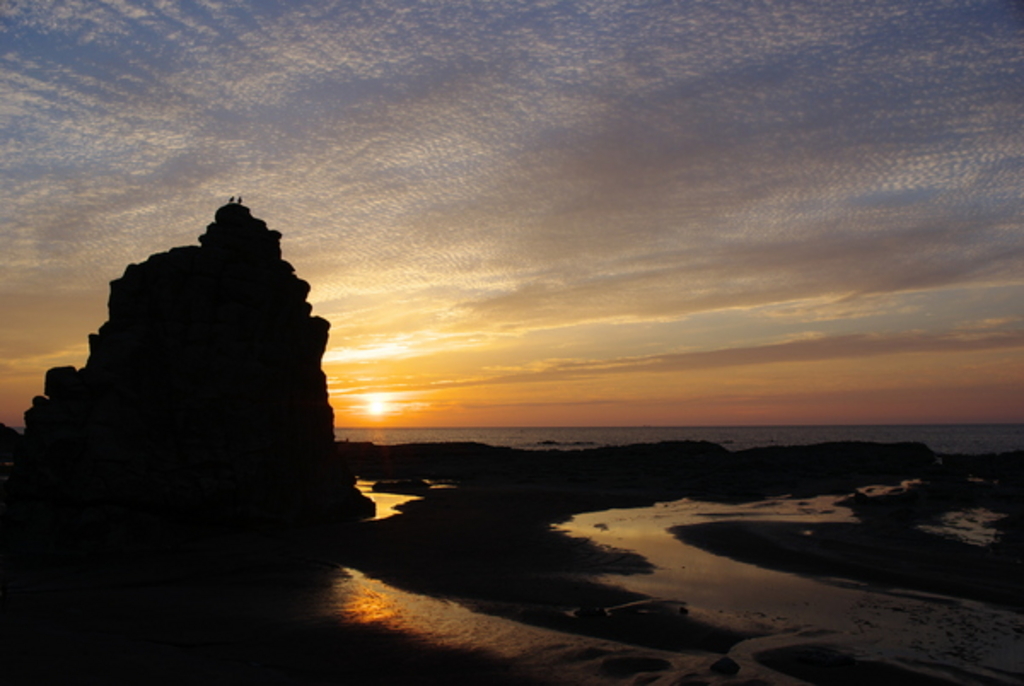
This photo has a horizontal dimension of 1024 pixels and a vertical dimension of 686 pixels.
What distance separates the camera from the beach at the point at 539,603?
11695mm

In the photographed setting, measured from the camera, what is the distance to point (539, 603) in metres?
16.4

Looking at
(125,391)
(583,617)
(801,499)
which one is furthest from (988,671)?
(801,499)

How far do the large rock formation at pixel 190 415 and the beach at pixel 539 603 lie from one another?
142cm

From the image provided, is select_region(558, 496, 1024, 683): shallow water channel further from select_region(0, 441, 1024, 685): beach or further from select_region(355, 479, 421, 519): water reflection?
select_region(355, 479, 421, 519): water reflection

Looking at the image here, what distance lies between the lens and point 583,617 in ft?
49.3

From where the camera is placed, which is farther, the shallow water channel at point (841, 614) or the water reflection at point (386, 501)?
the water reflection at point (386, 501)

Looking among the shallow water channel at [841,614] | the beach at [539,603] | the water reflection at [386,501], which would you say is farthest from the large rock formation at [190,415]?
the shallow water channel at [841,614]

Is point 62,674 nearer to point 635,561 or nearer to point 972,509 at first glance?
point 635,561

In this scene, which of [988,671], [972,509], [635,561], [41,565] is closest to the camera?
[988,671]

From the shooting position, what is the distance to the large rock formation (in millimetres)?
22578

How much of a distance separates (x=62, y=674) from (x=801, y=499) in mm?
37356

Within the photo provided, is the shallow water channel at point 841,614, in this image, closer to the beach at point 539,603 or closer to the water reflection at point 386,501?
the beach at point 539,603

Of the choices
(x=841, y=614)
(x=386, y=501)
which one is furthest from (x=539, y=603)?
(x=386, y=501)

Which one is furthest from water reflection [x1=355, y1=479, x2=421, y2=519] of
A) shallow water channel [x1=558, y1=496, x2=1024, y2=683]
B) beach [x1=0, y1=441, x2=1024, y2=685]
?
shallow water channel [x1=558, y1=496, x2=1024, y2=683]
